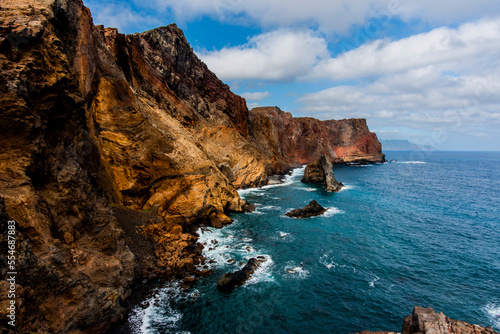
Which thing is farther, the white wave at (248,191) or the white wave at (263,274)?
the white wave at (248,191)

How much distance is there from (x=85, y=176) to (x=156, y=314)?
10.3 metres

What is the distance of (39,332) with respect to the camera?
10234mm

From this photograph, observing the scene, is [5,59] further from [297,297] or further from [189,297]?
[297,297]

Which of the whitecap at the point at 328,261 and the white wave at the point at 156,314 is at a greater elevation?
the white wave at the point at 156,314

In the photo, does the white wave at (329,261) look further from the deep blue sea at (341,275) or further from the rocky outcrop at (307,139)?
the rocky outcrop at (307,139)

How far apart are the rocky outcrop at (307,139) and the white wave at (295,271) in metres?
62.2

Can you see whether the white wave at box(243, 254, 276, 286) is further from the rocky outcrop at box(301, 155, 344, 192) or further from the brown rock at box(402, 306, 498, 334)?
the rocky outcrop at box(301, 155, 344, 192)

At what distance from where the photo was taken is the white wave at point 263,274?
20031mm

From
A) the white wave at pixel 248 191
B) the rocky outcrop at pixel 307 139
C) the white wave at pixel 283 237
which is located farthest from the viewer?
the rocky outcrop at pixel 307 139

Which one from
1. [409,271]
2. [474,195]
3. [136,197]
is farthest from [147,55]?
[474,195]

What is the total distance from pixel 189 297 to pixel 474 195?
235ft

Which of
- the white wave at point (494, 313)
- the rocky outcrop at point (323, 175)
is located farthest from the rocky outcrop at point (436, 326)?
the rocky outcrop at point (323, 175)

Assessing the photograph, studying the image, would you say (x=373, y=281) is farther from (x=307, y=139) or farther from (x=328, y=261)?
(x=307, y=139)

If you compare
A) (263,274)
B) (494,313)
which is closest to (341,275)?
(263,274)
